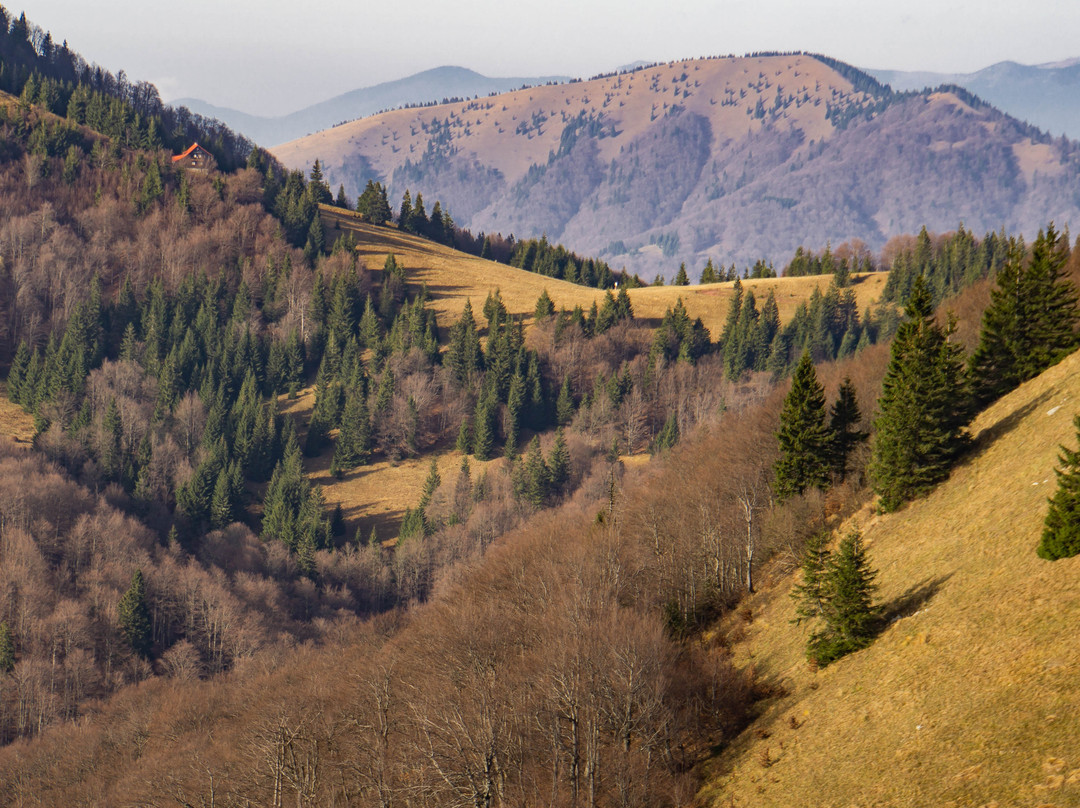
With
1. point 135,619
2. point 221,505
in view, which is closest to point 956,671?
point 135,619

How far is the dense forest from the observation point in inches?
1785

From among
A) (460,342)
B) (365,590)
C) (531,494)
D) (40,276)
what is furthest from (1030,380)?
(40,276)

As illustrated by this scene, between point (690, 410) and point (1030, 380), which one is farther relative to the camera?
point (690, 410)

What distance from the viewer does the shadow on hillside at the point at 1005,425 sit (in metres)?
43.4

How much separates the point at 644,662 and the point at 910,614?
12922 millimetres

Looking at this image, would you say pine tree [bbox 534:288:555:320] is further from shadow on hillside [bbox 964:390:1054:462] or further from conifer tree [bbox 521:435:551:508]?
shadow on hillside [bbox 964:390:1054:462]

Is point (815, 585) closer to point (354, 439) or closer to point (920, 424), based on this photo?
point (920, 424)

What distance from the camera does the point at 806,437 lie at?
55375 millimetres

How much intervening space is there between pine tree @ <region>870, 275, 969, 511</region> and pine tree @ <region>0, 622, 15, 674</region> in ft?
314

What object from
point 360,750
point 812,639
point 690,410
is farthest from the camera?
point 690,410

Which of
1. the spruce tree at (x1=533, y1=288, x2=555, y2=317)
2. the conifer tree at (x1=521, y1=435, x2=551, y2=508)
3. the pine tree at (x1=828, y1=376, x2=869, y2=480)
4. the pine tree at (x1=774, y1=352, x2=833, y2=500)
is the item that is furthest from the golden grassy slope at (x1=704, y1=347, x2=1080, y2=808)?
the spruce tree at (x1=533, y1=288, x2=555, y2=317)

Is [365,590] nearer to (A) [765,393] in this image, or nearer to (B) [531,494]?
(B) [531,494]

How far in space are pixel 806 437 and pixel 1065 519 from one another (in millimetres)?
26832

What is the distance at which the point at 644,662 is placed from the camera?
140 ft
